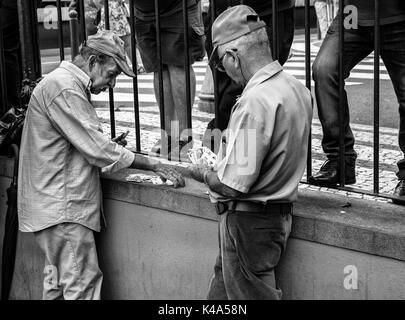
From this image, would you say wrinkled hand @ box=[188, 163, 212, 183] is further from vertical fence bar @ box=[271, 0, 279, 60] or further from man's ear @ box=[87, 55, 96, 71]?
man's ear @ box=[87, 55, 96, 71]

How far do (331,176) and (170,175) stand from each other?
0.85 m

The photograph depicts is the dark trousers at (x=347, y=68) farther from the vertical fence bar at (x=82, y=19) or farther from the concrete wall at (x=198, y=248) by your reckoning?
the vertical fence bar at (x=82, y=19)

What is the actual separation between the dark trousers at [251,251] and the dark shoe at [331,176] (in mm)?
609

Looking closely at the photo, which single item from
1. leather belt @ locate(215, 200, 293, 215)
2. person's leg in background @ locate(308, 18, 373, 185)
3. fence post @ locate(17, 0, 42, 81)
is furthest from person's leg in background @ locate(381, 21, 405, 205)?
fence post @ locate(17, 0, 42, 81)

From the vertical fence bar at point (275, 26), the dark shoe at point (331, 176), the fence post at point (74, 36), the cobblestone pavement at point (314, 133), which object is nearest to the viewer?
the vertical fence bar at point (275, 26)

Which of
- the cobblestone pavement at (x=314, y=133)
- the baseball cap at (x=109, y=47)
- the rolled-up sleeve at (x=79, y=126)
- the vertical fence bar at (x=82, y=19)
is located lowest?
the cobblestone pavement at (x=314, y=133)

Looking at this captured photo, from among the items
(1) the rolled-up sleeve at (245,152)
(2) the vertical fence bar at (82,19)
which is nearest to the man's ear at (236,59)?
(1) the rolled-up sleeve at (245,152)

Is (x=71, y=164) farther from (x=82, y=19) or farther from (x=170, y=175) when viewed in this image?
(x=82, y=19)

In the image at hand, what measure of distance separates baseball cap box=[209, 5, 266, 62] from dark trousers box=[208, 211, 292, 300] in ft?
2.51

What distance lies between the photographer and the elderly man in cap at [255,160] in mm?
3588

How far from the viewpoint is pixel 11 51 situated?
6.23m

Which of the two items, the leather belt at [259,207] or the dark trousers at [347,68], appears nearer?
the leather belt at [259,207]

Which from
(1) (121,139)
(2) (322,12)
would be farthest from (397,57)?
(2) (322,12)
